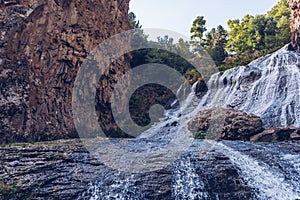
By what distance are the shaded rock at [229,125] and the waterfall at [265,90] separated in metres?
1.55

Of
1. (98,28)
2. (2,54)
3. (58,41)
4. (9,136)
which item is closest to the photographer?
(9,136)

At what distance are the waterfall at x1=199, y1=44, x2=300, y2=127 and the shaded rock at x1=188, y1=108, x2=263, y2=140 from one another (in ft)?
5.07

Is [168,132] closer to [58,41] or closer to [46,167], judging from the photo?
[58,41]

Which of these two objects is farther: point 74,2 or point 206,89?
point 206,89

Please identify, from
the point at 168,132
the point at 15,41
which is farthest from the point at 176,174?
the point at 15,41

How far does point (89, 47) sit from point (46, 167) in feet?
36.4

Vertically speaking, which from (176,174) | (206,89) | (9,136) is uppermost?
(206,89)

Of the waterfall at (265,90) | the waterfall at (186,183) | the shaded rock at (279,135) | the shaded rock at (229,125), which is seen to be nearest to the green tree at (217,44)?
the waterfall at (265,90)

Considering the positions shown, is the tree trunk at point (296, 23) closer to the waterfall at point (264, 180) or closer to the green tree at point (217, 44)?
the green tree at point (217, 44)

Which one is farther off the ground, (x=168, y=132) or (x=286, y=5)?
(x=286, y=5)

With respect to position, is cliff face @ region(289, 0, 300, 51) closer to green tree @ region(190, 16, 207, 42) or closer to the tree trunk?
the tree trunk

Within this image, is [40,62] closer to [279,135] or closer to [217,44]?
[279,135]

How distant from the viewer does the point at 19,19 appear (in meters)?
13.2

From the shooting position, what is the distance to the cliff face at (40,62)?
12.2 metres
